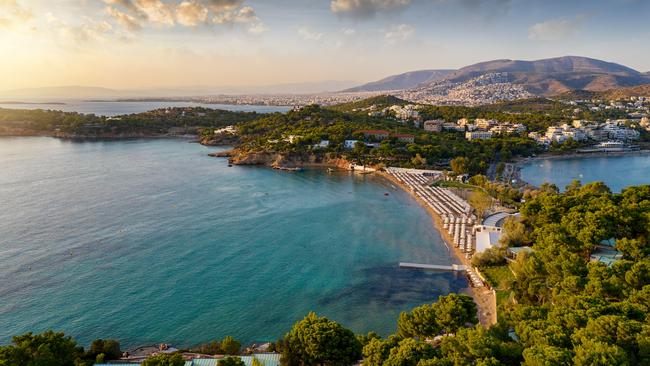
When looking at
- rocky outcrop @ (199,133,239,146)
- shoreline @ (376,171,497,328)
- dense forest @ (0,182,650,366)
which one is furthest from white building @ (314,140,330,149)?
dense forest @ (0,182,650,366)

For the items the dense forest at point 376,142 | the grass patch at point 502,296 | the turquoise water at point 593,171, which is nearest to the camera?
the grass patch at point 502,296

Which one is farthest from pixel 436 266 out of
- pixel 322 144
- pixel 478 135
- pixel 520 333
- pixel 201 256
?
pixel 478 135

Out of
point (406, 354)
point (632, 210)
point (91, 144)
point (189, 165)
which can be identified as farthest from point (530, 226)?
point (91, 144)

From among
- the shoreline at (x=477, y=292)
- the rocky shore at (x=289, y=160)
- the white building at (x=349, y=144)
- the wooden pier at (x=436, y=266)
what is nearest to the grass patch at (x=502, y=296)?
the shoreline at (x=477, y=292)

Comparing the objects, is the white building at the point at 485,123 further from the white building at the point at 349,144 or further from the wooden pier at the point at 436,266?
the wooden pier at the point at 436,266

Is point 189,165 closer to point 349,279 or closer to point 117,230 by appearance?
point 117,230

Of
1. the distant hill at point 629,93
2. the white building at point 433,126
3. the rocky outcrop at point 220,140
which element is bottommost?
the rocky outcrop at point 220,140

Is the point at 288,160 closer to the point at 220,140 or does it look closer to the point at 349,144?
the point at 349,144
